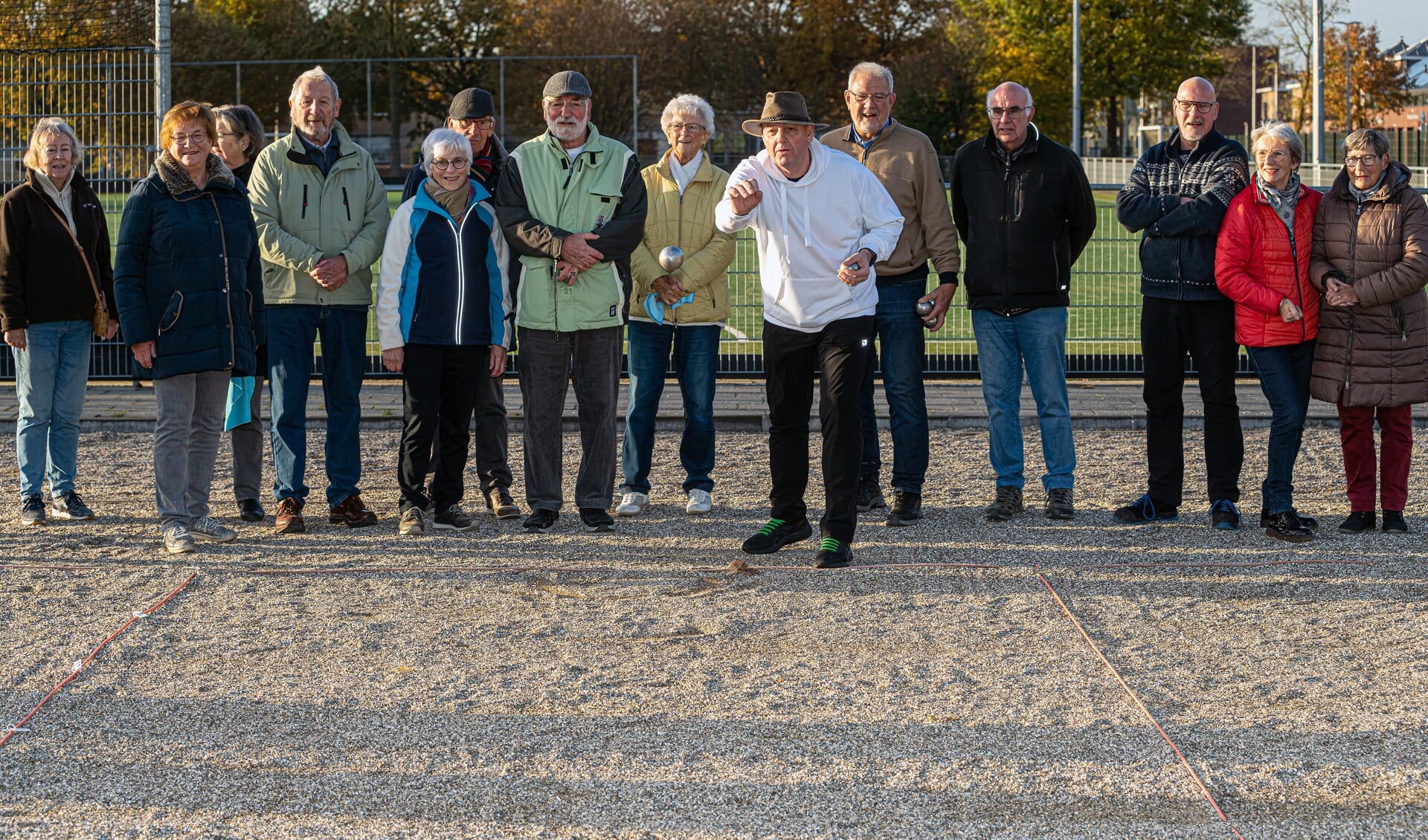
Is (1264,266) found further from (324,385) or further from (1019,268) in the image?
(324,385)

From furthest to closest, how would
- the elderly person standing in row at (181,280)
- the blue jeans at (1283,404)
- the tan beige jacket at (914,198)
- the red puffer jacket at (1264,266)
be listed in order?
1. the tan beige jacket at (914,198)
2. the blue jeans at (1283,404)
3. the red puffer jacket at (1264,266)
4. the elderly person standing in row at (181,280)

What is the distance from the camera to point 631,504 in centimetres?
794

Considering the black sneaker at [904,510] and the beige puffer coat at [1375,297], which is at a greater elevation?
the beige puffer coat at [1375,297]

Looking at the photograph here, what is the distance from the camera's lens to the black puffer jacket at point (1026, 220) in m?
7.66

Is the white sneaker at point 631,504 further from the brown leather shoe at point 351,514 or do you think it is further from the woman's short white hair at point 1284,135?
the woman's short white hair at point 1284,135

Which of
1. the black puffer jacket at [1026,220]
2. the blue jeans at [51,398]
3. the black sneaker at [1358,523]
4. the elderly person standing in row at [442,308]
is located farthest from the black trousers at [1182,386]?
the blue jeans at [51,398]

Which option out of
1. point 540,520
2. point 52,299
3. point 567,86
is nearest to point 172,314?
point 52,299

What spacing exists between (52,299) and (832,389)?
3.73 meters

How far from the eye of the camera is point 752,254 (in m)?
13.2

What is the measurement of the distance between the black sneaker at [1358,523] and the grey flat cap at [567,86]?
3732 mm

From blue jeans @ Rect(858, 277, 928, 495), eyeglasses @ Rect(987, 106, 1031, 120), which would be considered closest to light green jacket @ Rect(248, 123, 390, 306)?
blue jeans @ Rect(858, 277, 928, 495)

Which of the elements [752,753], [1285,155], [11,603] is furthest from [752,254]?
[752,753]

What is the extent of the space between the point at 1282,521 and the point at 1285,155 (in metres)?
1.66

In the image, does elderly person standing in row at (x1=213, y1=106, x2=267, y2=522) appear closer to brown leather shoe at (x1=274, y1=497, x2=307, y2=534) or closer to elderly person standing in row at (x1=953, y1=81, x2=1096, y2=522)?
brown leather shoe at (x1=274, y1=497, x2=307, y2=534)
